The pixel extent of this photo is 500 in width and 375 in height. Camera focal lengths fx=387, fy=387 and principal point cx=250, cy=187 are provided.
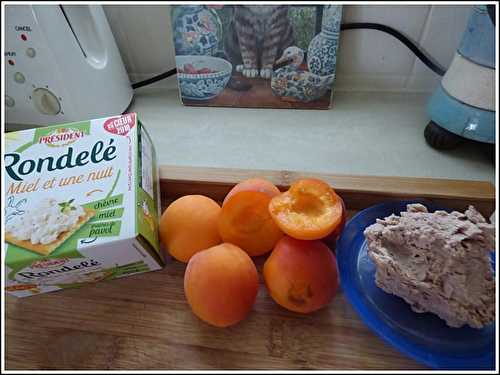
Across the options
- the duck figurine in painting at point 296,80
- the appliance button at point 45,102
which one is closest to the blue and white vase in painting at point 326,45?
the duck figurine in painting at point 296,80

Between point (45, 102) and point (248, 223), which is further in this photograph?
point (45, 102)

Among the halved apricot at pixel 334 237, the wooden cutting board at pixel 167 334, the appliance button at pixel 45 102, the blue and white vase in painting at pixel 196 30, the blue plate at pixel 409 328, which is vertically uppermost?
the blue and white vase in painting at pixel 196 30

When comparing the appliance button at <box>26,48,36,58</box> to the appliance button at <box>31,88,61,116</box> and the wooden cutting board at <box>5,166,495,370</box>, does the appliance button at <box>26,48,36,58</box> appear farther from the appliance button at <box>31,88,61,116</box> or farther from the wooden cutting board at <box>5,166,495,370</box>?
the wooden cutting board at <box>5,166,495,370</box>

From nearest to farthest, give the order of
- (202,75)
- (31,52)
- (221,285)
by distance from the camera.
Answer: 1. (221,285)
2. (31,52)
3. (202,75)

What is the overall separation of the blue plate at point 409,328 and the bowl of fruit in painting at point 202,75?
0.33 metres

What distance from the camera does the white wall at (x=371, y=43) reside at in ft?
1.80

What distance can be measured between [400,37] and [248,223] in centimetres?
37

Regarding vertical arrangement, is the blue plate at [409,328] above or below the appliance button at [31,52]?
below

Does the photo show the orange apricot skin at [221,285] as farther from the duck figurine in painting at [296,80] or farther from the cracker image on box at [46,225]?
the duck figurine in painting at [296,80]

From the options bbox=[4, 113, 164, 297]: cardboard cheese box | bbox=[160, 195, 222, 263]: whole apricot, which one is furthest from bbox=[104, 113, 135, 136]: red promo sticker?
bbox=[160, 195, 222, 263]: whole apricot

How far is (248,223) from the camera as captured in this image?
0.42m

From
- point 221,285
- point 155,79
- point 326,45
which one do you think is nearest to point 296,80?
point 326,45

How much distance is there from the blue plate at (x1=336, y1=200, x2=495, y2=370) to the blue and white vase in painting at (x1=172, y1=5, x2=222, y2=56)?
354 millimetres

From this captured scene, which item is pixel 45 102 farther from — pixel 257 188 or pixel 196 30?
pixel 257 188
